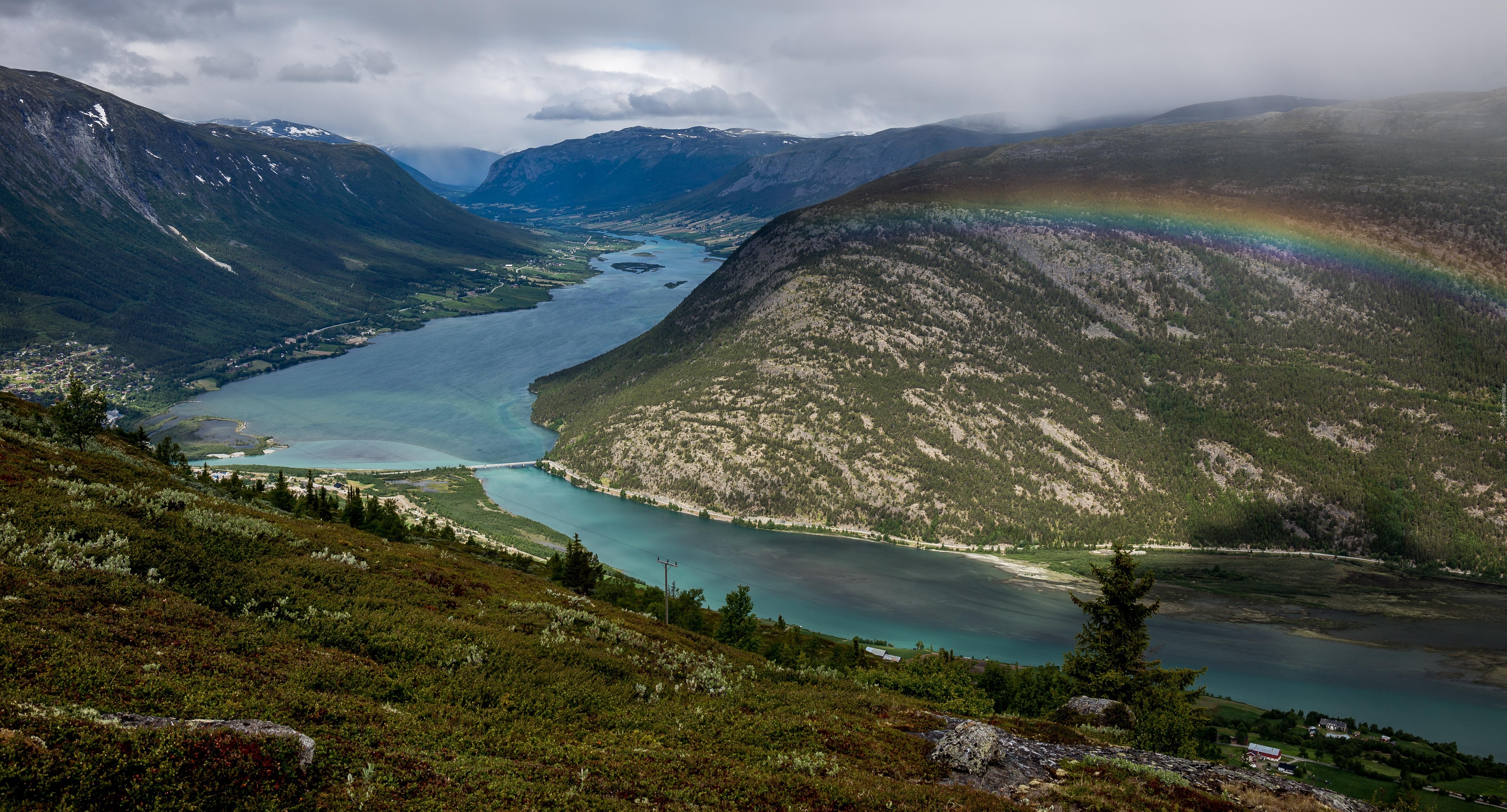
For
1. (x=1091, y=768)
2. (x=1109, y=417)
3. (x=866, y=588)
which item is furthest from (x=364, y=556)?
(x=1109, y=417)

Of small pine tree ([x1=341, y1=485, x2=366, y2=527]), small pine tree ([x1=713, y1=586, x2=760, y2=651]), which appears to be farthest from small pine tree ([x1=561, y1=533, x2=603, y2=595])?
small pine tree ([x1=341, y1=485, x2=366, y2=527])

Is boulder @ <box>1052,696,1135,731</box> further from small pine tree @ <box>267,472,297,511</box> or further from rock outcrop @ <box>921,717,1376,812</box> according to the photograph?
small pine tree @ <box>267,472,297,511</box>

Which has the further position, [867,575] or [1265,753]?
[867,575]

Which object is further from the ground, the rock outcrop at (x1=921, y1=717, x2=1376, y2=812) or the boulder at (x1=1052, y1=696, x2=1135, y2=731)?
the rock outcrop at (x1=921, y1=717, x2=1376, y2=812)

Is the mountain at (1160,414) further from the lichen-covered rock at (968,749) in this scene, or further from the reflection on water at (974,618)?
the lichen-covered rock at (968,749)

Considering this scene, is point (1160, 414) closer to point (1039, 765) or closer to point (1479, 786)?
point (1479, 786)

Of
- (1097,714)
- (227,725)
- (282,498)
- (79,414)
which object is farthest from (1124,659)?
(282,498)

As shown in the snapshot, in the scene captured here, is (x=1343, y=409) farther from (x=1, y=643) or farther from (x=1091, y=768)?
(x=1, y=643)
